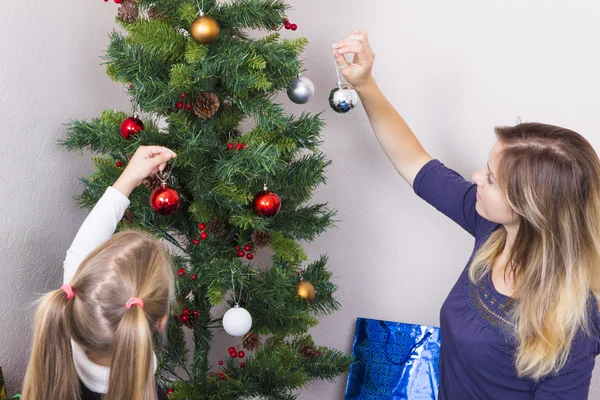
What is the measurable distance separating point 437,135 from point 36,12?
0.96 metres

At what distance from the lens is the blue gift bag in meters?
1.60

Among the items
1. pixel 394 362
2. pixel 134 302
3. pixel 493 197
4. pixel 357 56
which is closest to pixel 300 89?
pixel 357 56

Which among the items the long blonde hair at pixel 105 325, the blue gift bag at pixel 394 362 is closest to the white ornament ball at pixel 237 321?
the long blonde hair at pixel 105 325

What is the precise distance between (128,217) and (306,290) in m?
0.39

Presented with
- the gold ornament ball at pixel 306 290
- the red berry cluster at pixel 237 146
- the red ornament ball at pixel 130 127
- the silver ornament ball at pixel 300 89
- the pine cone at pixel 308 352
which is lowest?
the pine cone at pixel 308 352

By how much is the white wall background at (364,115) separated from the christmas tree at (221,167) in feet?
0.39

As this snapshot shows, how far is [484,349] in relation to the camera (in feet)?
3.63

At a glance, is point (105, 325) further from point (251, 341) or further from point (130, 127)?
point (251, 341)

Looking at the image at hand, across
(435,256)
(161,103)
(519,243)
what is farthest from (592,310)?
(161,103)

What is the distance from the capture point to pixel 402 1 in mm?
1485

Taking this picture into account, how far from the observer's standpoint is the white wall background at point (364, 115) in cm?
120

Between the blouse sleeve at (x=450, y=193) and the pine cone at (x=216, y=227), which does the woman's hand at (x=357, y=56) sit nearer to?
the blouse sleeve at (x=450, y=193)

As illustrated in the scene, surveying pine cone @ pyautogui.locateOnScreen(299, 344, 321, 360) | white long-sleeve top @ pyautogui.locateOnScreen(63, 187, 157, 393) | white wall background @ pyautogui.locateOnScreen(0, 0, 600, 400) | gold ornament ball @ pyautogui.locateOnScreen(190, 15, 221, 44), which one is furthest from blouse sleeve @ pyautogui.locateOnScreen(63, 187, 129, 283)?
pine cone @ pyautogui.locateOnScreen(299, 344, 321, 360)

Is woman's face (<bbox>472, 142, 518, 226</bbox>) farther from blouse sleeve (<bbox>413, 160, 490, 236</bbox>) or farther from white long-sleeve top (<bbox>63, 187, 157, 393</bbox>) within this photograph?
white long-sleeve top (<bbox>63, 187, 157, 393</bbox>)
